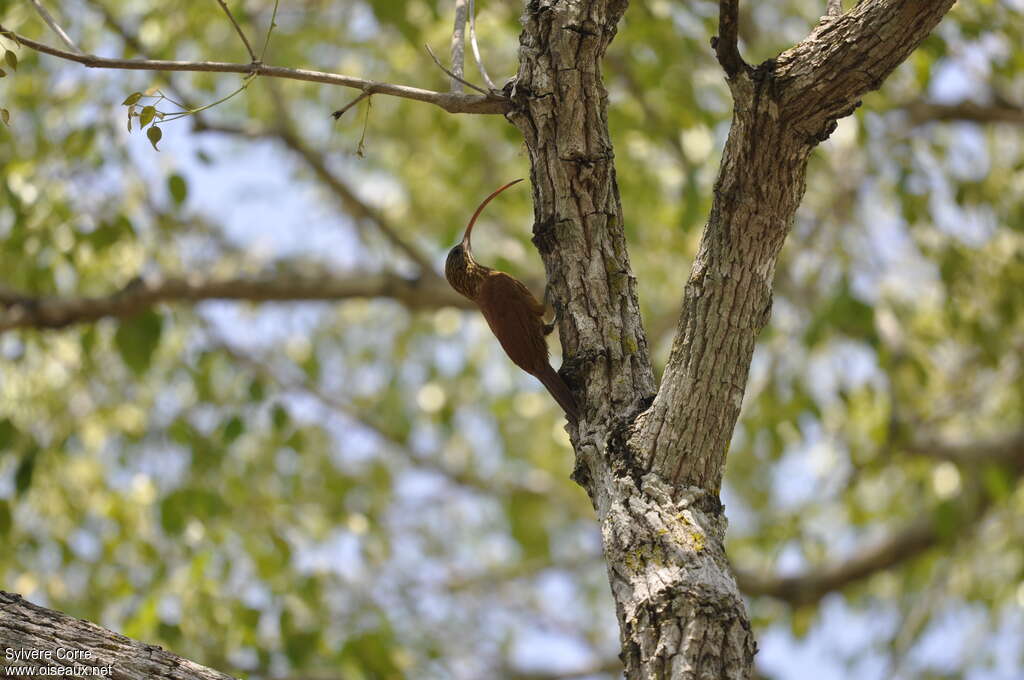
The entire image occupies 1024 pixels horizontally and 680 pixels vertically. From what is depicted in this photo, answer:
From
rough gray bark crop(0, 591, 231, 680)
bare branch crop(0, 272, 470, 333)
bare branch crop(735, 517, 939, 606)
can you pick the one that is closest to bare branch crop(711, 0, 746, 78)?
rough gray bark crop(0, 591, 231, 680)

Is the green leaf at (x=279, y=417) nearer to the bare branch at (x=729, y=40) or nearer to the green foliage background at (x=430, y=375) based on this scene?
the green foliage background at (x=430, y=375)

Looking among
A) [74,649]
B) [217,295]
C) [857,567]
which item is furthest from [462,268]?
[857,567]

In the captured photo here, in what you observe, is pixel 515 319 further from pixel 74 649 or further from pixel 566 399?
pixel 74 649

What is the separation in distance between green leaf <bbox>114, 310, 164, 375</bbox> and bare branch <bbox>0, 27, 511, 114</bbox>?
2.56m

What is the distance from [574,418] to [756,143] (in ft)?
2.36

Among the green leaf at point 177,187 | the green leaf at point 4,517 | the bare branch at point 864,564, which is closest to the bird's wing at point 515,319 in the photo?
the green leaf at point 177,187

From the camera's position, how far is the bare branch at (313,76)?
2248 millimetres

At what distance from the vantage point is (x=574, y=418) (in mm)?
2406

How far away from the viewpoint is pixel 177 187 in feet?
13.9

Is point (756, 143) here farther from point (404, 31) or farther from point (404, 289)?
point (404, 289)

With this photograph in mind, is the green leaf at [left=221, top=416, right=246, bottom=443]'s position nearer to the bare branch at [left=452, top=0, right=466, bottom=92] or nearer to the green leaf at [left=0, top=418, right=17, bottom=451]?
the green leaf at [left=0, top=418, right=17, bottom=451]

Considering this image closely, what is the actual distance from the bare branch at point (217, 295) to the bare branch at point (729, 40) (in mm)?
3340

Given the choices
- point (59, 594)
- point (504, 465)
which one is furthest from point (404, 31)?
point (504, 465)

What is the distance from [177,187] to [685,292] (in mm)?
2634
